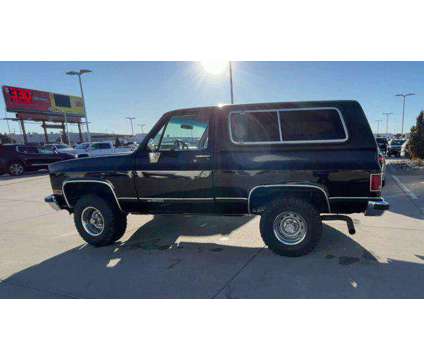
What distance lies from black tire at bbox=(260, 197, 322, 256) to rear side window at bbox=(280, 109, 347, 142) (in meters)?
0.83

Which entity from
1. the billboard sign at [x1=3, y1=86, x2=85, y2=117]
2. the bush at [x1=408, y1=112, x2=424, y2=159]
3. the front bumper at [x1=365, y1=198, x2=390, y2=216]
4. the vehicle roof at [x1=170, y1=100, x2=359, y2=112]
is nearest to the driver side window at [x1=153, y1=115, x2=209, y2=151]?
the vehicle roof at [x1=170, y1=100, x2=359, y2=112]

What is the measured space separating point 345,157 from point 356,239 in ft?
5.12

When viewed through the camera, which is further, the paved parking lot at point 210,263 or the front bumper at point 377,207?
the front bumper at point 377,207

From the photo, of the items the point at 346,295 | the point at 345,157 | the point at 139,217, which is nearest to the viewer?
the point at 346,295

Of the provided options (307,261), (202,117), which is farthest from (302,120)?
(307,261)

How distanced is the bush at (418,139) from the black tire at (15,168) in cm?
2087

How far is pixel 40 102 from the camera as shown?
40.3m

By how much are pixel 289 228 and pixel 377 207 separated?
108 centimetres

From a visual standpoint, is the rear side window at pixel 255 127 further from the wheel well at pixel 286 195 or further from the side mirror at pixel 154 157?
the side mirror at pixel 154 157

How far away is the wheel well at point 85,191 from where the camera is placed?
4191 millimetres

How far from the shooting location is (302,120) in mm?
3508

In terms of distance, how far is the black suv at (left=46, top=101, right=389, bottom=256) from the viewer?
3.33 meters

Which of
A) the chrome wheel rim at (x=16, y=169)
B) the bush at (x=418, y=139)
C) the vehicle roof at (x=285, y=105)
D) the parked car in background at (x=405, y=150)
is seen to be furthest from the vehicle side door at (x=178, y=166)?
the parked car in background at (x=405, y=150)

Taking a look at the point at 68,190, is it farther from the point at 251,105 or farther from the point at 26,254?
the point at 251,105
